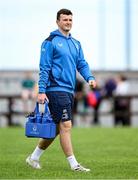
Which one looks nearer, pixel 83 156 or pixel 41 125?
pixel 41 125

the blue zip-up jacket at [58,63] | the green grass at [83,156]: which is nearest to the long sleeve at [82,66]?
the blue zip-up jacket at [58,63]

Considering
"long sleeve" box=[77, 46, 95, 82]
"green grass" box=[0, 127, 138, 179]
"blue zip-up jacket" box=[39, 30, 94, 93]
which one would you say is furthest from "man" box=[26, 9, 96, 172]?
"green grass" box=[0, 127, 138, 179]

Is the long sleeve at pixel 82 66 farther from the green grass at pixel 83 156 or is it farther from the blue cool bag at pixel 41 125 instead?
the green grass at pixel 83 156

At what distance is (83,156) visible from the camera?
15.2m

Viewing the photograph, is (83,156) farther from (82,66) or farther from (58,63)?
(58,63)

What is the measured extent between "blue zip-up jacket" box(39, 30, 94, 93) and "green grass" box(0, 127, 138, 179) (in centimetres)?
109

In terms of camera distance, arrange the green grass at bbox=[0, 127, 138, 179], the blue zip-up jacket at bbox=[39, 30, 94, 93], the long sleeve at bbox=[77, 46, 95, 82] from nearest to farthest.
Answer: the green grass at bbox=[0, 127, 138, 179]
the blue zip-up jacket at bbox=[39, 30, 94, 93]
the long sleeve at bbox=[77, 46, 95, 82]

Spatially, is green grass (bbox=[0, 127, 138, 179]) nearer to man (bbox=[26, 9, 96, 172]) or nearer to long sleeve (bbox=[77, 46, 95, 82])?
man (bbox=[26, 9, 96, 172])

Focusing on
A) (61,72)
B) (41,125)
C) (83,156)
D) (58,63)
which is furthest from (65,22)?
(83,156)

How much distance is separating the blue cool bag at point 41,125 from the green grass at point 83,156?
1.56 feet

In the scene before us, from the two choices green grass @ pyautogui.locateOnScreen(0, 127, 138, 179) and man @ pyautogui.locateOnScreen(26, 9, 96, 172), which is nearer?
green grass @ pyautogui.locateOnScreen(0, 127, 138, 179)

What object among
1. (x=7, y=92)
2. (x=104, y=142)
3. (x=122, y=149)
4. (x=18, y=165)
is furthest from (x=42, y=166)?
(x=7, y=92)

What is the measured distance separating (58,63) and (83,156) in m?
3.44

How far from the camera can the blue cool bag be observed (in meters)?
12.0
